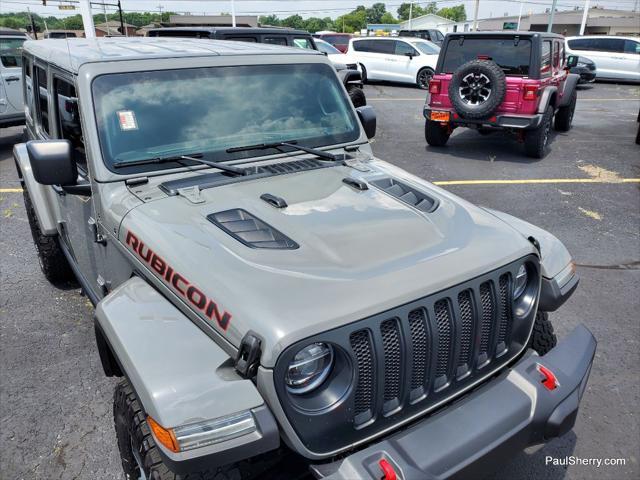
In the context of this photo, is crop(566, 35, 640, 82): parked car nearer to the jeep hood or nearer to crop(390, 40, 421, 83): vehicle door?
crop(390, 40, 421, 83): vehicle door

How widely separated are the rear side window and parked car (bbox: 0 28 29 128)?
7.35m

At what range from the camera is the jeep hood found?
1.79 meters

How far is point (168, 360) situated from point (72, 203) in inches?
73.5

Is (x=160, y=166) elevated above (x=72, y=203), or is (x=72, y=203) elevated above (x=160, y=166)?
(x=160, y=166)


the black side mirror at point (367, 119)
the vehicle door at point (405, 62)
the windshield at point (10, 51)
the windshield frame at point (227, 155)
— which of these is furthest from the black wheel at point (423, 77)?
the windshield frame at point (227, 155)

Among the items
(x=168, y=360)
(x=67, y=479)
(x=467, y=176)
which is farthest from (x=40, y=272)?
(x=467, y=176)

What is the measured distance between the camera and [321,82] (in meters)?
Answer: 3.39

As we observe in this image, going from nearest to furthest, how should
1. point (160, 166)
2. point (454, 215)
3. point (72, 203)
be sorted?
point (454, 215) → point (160, 166) → point (72, 203)

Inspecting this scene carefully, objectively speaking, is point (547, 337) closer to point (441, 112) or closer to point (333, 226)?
point (333, 226)

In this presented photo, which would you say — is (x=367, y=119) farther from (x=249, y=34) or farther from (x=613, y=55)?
(x=613, y=55)

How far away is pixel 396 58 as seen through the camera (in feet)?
55.3

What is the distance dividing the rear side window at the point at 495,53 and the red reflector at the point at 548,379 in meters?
7.17

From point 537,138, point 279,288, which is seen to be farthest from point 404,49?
point 279,288

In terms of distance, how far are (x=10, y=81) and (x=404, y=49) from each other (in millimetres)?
11738
